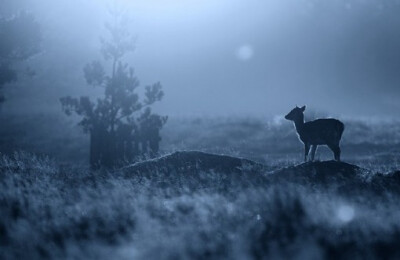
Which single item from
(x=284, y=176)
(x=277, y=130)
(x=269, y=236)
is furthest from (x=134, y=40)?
(x=269, y=236)

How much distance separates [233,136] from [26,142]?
17.6m

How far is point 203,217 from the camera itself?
9156 mm

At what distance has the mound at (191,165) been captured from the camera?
16.6 m

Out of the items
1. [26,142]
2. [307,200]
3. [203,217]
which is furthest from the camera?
Result: [26,142]

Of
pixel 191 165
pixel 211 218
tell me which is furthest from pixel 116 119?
pixel 211 218

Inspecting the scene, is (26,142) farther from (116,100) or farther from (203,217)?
(203,217)

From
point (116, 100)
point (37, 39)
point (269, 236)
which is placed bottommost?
point (269, 236)

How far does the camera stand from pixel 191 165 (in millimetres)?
17734

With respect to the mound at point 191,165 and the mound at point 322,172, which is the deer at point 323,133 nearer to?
the mound at point 191,165

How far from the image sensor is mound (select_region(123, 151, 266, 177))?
16641 mm

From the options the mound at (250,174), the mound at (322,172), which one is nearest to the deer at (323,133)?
the mound at (250,174)

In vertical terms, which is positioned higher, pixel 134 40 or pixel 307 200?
pixel 134 40

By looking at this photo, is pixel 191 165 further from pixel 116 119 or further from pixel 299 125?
pixel 116 119

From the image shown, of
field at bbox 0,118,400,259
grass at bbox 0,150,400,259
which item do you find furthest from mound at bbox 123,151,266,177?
grass at bbox 0,150,400,259
